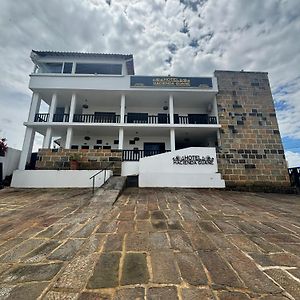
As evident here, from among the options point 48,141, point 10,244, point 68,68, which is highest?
point 68,68

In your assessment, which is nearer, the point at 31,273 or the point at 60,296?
the point at 60,296

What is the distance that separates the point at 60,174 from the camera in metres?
10.1

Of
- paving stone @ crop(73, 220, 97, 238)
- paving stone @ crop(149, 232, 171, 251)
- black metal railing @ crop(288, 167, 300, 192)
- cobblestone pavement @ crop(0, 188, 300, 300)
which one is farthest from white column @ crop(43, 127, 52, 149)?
black metal railing @ crop(288, 167, 300, 192)

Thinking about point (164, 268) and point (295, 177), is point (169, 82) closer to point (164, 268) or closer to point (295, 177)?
point (295, 177)

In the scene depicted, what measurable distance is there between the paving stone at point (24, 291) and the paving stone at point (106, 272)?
451mm

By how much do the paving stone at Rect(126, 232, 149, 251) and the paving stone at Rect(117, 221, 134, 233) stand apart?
197 millimetres

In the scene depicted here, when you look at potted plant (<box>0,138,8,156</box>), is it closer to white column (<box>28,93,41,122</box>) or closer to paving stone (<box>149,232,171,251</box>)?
white column (<box>28,93,41,122</box>)

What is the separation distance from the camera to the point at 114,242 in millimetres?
2537

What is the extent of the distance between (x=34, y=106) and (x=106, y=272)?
48.8 feet

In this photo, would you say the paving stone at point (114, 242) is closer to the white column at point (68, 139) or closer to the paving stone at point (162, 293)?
the paving stone at point (162, 293)

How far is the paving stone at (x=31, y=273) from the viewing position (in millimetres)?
1721

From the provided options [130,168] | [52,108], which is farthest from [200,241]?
[52,108]

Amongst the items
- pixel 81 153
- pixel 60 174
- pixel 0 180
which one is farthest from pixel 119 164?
pixel 0 180

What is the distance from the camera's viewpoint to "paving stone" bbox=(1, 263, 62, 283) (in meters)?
1.72
